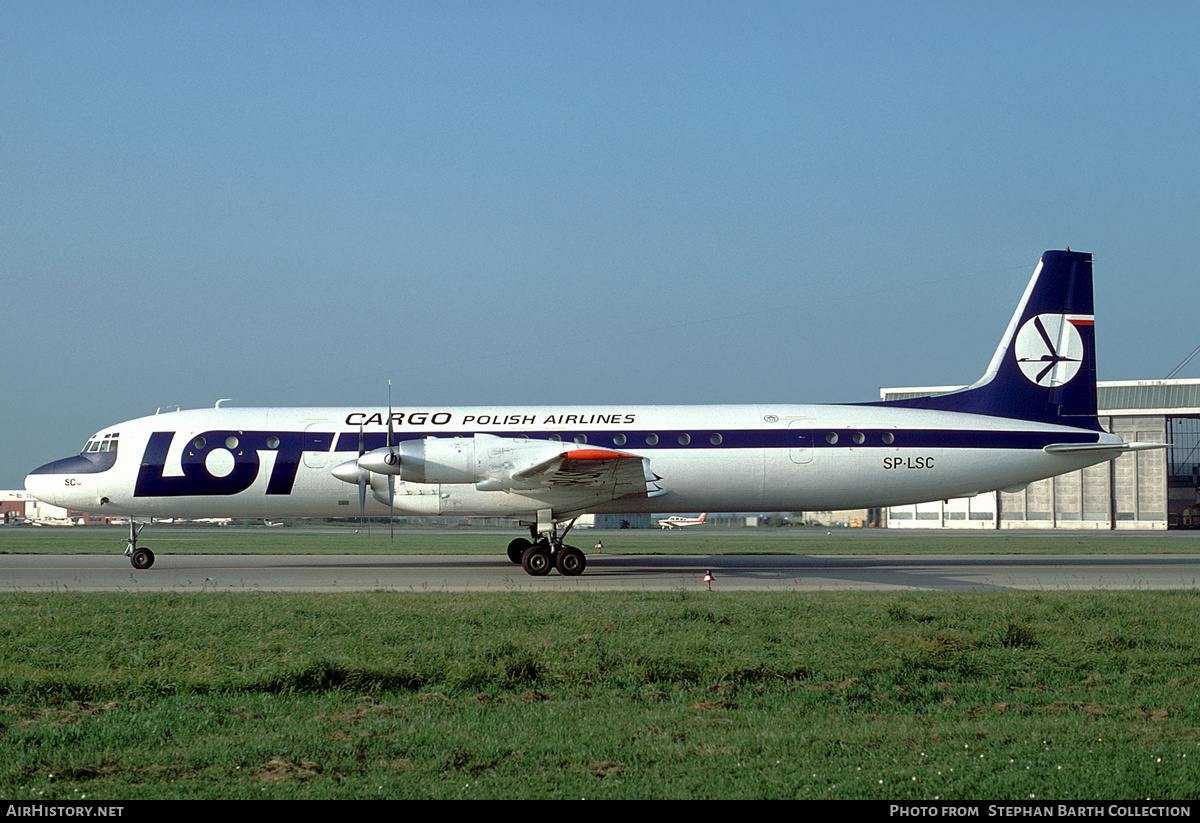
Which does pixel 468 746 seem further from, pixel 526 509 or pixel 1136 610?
pixel 526 509

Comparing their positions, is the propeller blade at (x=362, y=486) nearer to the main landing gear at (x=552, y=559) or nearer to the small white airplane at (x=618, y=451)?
the small white airplane at (x=618, y=451)

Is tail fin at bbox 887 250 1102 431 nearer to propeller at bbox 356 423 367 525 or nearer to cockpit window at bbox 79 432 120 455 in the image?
propeller at bbox 356 423 367 525

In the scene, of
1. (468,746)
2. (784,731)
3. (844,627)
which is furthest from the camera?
(844,627)

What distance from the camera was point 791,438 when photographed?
24000 mm

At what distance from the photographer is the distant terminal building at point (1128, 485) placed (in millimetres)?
61406

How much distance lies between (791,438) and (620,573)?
5.43 meters

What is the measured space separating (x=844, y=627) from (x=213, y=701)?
24.9 feet

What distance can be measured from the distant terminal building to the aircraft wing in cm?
4339

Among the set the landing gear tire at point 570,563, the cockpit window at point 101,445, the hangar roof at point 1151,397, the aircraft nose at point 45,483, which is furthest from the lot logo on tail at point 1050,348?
the hangar roof at point 1151,397

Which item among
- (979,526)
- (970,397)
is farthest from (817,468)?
(979,526)

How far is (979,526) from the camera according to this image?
6556 cm

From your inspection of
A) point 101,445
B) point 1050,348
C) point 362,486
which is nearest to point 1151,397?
point 1050,348

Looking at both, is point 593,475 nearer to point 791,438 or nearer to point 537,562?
point 537,562

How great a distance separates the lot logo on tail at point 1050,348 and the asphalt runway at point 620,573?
4.92m
